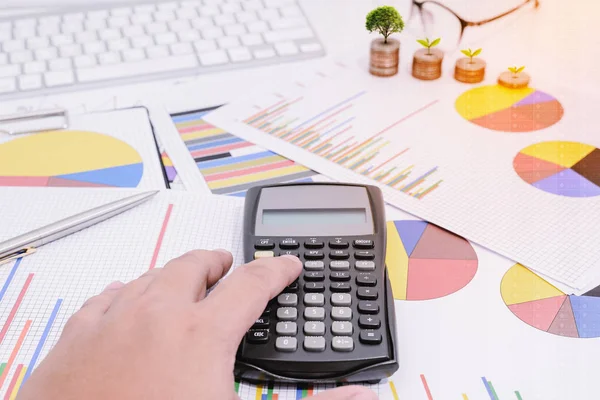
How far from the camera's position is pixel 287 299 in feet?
1.35

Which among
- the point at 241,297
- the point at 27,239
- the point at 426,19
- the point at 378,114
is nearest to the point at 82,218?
the point at 27,239

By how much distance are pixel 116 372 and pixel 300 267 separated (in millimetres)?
144

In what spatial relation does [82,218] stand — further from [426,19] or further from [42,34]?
[426,19]

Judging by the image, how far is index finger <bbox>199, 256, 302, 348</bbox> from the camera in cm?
37

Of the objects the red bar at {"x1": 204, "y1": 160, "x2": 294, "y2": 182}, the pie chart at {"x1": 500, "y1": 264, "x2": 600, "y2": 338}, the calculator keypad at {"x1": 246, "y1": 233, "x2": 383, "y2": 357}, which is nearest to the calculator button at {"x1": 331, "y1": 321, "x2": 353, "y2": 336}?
the calculator keypad at {"x1": 246, "y1": 233, "x2": 383, "y2": 357}

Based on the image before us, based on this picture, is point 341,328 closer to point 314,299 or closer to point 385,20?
point 314,299

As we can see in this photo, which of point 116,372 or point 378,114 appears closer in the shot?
point 116,372

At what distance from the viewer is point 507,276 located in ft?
1.51

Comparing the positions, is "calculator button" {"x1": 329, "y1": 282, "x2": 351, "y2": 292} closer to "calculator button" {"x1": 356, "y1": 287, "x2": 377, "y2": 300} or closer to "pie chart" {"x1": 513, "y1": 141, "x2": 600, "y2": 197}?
"calculator button" {"x1": 356, "y1": 287, "x2": 377, "y2": 300}

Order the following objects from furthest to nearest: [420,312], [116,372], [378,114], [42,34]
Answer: [42,34]
[378,114]
[420,312]
[116,372]

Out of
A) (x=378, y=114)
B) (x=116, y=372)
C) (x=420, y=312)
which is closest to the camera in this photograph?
(x=116, y=372)

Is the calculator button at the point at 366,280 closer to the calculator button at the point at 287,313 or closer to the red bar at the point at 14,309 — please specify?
the calculator button at the point at 287,313

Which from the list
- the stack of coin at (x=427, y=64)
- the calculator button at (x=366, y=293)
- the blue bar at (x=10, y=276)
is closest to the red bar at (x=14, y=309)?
the blue bar at (x=10, y=276)

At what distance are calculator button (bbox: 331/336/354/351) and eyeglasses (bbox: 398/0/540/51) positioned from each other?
0.49 metres
